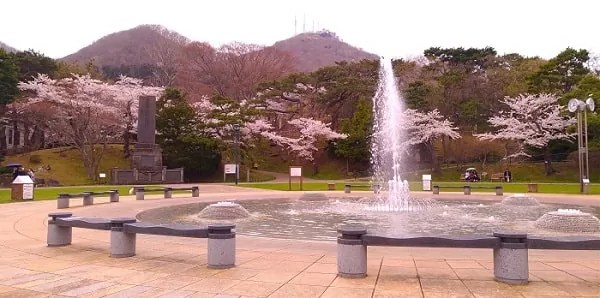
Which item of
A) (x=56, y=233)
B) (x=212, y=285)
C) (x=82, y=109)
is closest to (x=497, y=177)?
(x=82, y=109)

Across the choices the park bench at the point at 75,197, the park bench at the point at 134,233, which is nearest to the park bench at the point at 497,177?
the park bench at the point at 75,197

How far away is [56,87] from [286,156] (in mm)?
28707

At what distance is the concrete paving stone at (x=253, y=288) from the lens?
6.35 meters

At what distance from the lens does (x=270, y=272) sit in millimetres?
7629

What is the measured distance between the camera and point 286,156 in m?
64.1

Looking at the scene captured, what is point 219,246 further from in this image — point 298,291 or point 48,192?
point 48,192

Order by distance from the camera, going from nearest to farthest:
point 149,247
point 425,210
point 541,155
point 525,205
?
1. point 149,247
2. point 425,210
3. point 525,205
4. point 541,155

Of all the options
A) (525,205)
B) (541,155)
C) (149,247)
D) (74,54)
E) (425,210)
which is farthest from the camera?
(74,54)

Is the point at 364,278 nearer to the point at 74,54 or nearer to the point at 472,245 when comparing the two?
the point at 472,245

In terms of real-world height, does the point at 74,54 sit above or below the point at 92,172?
above

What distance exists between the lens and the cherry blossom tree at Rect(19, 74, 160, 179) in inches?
1869

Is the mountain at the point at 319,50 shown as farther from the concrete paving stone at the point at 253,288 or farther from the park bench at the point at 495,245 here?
the concrete paving stone at the point at 253,288

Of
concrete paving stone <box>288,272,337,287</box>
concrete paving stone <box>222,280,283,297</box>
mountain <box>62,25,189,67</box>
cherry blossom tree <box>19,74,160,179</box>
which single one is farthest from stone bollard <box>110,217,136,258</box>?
mountain <box>62,25,189,67</box>

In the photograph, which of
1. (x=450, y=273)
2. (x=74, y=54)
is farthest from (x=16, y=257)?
(x=74, y=54)
